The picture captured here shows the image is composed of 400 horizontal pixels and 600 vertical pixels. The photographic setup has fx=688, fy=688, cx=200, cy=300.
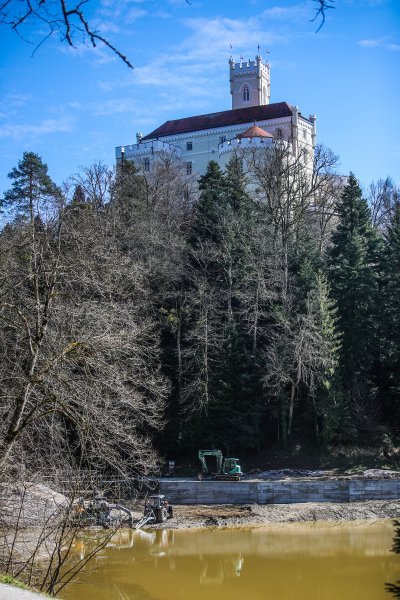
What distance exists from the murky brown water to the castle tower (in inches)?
2397

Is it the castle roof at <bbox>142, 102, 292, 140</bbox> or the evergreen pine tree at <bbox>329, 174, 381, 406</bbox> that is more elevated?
the castle roof at <bbox>142, 102, 292, 140</bbox>

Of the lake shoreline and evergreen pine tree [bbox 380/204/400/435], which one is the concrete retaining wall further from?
evergreen pine tree [bbox 380/204/400/435]

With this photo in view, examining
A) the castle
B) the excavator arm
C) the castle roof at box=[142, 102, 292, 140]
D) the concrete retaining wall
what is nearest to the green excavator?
the excavator arm

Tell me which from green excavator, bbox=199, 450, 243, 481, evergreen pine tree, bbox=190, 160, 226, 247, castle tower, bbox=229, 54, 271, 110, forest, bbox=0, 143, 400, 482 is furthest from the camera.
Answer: castle tower, bbox=229, 54, 271, 110

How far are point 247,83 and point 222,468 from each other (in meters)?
57.9

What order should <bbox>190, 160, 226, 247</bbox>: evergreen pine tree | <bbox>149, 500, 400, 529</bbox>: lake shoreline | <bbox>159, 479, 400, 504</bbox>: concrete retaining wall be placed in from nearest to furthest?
<bbox>149, 500, 400, 529</bbox>: lake shoreline
<bbox>159, 479, 400, 504</bbox>: concrete retaining wall
<bbox>190, 160, 226, 247</bbox>: evergreen pine tree

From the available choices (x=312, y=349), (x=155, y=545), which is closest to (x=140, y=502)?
(x=155, y=545)

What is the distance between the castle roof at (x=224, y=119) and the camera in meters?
63.3

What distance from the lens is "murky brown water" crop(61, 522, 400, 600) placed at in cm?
1588

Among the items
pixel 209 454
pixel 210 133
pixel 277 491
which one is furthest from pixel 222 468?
pixel 210 133

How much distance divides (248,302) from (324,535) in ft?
39.0

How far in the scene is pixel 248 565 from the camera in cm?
1841

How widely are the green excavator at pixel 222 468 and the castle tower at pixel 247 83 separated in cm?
5529

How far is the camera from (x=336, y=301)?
31203 mm
